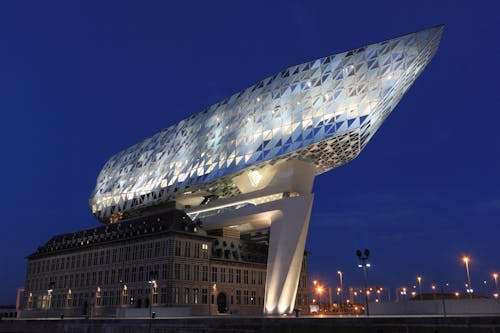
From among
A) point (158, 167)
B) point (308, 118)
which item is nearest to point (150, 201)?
point (158, 167)

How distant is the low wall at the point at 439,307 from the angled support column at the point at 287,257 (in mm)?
15112

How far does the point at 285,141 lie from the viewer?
202 feet

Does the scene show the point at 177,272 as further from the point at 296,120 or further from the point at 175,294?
the point at 296,120

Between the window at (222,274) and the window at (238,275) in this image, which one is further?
the window at (238,275)

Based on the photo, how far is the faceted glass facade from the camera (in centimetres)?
5619

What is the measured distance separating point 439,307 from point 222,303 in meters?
38.2

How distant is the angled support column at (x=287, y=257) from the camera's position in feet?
190

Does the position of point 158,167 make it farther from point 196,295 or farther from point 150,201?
point 196,295

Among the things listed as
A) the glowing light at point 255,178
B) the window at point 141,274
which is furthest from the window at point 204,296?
the glowing light at point 255,178

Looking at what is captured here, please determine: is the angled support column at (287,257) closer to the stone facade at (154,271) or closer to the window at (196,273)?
the stone facade at (154,271)

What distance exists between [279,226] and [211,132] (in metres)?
22.3

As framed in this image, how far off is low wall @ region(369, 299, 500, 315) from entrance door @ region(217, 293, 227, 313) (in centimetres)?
3179

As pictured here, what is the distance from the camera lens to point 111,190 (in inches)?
3656

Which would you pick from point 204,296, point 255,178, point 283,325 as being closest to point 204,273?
point 204,296
